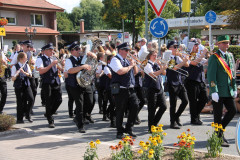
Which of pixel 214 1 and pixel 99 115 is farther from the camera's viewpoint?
pixel 214 1

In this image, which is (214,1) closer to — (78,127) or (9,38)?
(9,38)

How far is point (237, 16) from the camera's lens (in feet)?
67.1

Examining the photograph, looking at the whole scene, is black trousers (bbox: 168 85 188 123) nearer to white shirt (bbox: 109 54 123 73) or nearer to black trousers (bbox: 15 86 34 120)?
white shirt (bbox: 109 54 123 73)

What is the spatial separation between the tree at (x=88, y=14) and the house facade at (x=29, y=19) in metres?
52.5

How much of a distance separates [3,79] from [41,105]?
2443 mm

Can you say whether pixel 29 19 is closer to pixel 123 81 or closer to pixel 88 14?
pixel 123 81

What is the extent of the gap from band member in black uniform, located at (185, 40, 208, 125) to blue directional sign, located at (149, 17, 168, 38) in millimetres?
1656

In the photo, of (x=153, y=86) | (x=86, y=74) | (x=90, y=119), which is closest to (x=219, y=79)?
(x=153, y=86)

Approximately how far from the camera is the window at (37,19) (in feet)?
147

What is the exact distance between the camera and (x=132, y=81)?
717 cm

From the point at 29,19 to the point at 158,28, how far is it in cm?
3660

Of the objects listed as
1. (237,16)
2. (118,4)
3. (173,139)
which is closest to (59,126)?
(173,139)

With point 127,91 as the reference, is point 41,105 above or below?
below

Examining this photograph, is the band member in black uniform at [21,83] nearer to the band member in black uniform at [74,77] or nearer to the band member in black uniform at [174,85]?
the band member in black uniform at [74,77]
